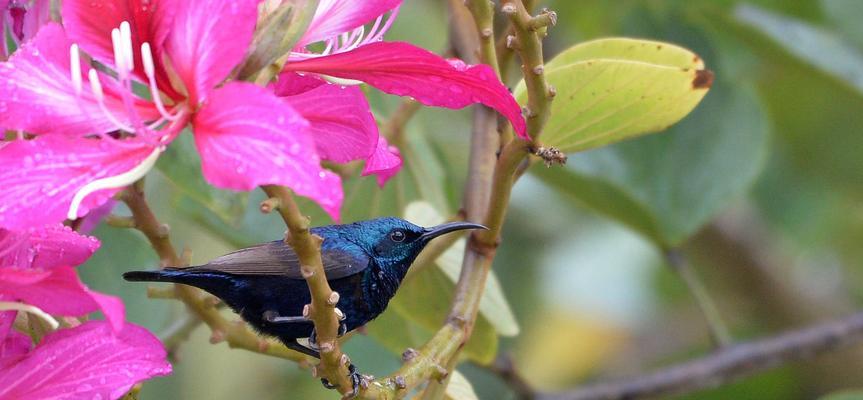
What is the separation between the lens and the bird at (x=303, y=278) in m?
0.94

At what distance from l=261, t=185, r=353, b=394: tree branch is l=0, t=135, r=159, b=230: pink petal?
0.35 feet

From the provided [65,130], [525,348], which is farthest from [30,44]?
[525,348]

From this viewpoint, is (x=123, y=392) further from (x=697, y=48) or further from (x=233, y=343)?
(x=697, y=48)

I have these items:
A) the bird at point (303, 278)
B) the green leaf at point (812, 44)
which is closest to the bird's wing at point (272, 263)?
the bird at point (303, 278)

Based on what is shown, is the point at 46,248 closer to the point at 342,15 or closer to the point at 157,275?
the point at 157,275

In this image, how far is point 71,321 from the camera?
2.72 feet

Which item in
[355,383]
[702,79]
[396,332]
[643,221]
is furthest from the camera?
[643,221]

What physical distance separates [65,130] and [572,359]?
2.53 m

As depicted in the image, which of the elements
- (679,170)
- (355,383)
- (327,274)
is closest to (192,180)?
(327,274)

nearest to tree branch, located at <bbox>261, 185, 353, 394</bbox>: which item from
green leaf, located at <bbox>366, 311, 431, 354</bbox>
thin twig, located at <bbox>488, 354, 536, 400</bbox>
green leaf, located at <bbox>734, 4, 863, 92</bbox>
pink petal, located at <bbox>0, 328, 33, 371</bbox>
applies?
pink petal, located at <bbox>0, 328, 33, 371</bbox>

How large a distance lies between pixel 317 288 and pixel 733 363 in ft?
3.92

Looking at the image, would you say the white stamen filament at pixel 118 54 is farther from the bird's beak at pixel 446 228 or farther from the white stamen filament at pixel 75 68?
the bird's beak at pixel 446 228

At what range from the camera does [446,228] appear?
961 millimetres

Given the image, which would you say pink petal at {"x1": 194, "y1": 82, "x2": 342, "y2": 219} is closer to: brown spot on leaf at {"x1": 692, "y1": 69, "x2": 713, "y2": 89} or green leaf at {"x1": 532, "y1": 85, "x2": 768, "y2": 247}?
brown spot on leaf at {"x1": 692, "y1": 69, "x2": 713, "y2": 89}
